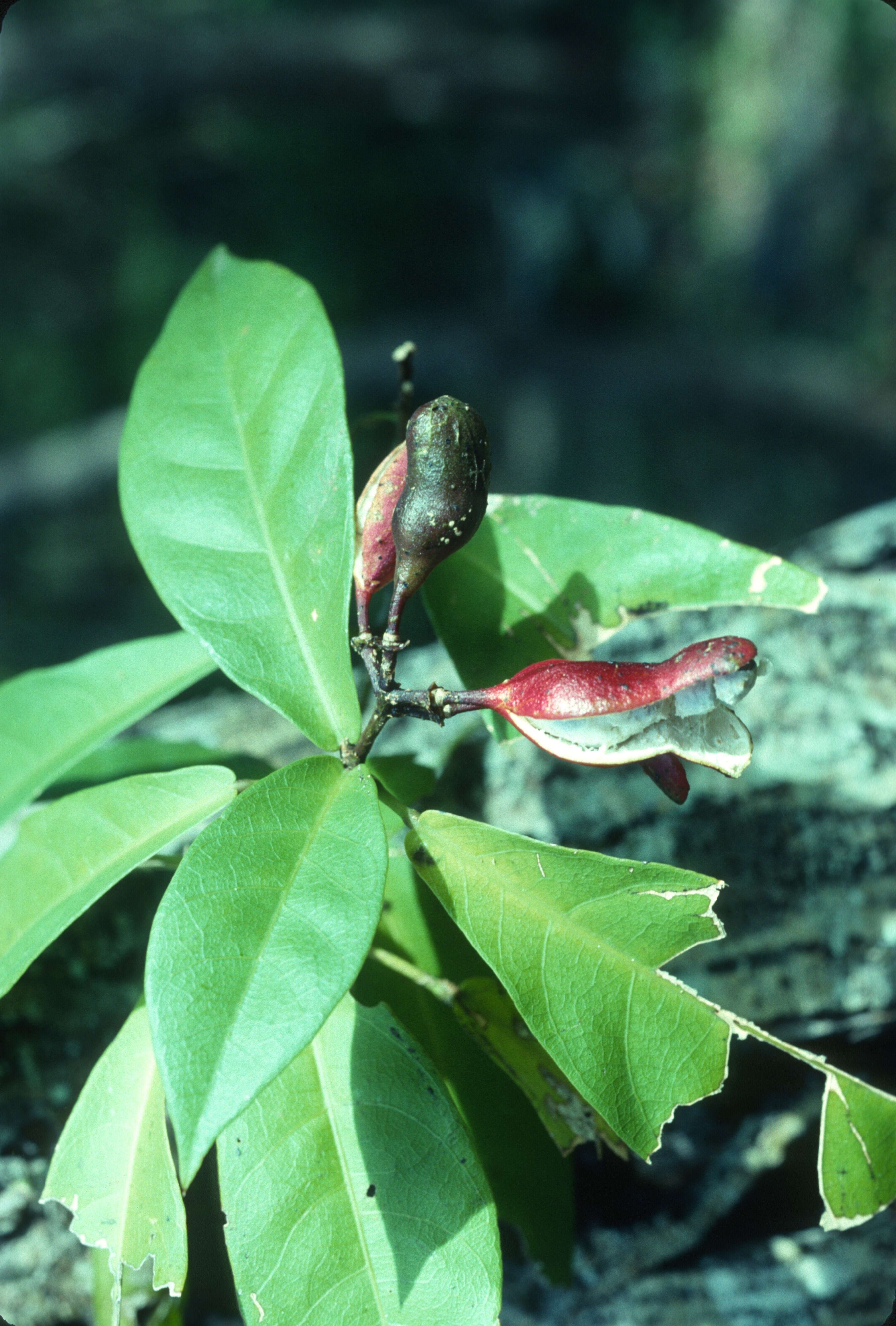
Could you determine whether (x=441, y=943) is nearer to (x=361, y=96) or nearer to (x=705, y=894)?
(x=705, y=894)

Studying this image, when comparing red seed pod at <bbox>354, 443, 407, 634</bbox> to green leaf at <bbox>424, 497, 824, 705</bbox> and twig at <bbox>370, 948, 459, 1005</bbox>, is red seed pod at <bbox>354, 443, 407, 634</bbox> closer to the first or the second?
green leaf at <bbox>424, 497, 824, 705</bbox>

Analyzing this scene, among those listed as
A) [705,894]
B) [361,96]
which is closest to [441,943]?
[705,894]

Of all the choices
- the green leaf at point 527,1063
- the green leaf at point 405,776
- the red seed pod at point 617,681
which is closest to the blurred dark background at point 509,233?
the green leaf at point 405,776

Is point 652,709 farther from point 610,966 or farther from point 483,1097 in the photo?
point 483,1097

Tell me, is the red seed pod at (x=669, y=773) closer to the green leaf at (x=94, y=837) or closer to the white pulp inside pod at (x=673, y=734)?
the white pulp inside pod at (x=673, y=734)

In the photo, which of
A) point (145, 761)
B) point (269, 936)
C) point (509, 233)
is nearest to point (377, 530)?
point (269, 936)

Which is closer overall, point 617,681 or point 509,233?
point 617,681
